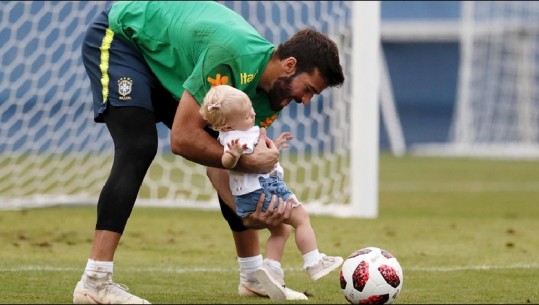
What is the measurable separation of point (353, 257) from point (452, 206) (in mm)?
6863

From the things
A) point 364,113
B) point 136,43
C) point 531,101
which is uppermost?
point 136,43

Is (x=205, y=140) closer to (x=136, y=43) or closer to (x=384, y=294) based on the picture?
(x=136, y=43)

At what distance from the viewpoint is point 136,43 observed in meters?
5.45

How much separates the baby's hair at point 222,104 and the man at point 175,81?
2.5 inches

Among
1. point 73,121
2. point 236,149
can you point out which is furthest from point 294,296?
point 73,121

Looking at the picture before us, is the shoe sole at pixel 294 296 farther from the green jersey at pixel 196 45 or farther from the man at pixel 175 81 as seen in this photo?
the green jersey at pixel 196 45

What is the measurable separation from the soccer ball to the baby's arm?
73 centimetres

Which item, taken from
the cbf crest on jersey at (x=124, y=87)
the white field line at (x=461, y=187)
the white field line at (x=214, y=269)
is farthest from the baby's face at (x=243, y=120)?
the white field line at (x=461, y=187)

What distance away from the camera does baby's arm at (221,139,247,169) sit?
5.15m

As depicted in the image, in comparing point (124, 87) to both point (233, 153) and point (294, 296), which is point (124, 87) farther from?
point (294, 296)

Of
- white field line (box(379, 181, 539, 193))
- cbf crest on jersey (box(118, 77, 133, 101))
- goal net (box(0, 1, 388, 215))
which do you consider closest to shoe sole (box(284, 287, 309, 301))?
cbf crest on jersey (box(118, 77, 133, 101))

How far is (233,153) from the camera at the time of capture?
5156 millimetres

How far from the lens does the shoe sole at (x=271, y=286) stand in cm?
530

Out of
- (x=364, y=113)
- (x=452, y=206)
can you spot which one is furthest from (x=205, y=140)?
(x=452, y=206)
